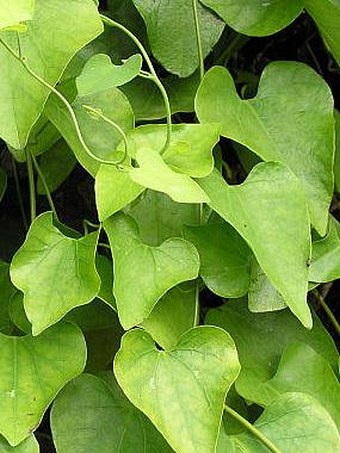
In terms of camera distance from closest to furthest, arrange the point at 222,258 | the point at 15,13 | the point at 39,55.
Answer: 1. the point at 15,13
2. the point at 39,55
3. the point at 222,258

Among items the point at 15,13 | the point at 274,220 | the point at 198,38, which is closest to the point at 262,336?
the point at 274,220

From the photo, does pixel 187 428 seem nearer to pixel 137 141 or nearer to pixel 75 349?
pixel 75 349

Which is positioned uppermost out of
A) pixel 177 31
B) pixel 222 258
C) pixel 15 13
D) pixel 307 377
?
pixel 15 13

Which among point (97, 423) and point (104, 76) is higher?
Answer: point (104, 76)

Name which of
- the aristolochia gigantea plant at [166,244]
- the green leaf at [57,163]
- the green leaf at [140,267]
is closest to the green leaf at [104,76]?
the aristolochia gigantea plant at [166,244]

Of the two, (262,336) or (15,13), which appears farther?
(262,336)

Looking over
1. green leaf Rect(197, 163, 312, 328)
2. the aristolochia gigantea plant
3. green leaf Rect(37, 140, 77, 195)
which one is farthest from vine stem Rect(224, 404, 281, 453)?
green leaf Rect(37, 140, 77, 195)

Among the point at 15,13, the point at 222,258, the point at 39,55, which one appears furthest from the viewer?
the point at 222,258

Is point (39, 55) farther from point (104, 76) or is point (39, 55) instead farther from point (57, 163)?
point (57, 163)

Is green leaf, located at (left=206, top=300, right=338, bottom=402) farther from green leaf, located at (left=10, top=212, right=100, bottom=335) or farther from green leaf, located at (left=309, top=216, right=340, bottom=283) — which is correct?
green leaf, located at (left=10, top=212, right=100, bottom=335)
